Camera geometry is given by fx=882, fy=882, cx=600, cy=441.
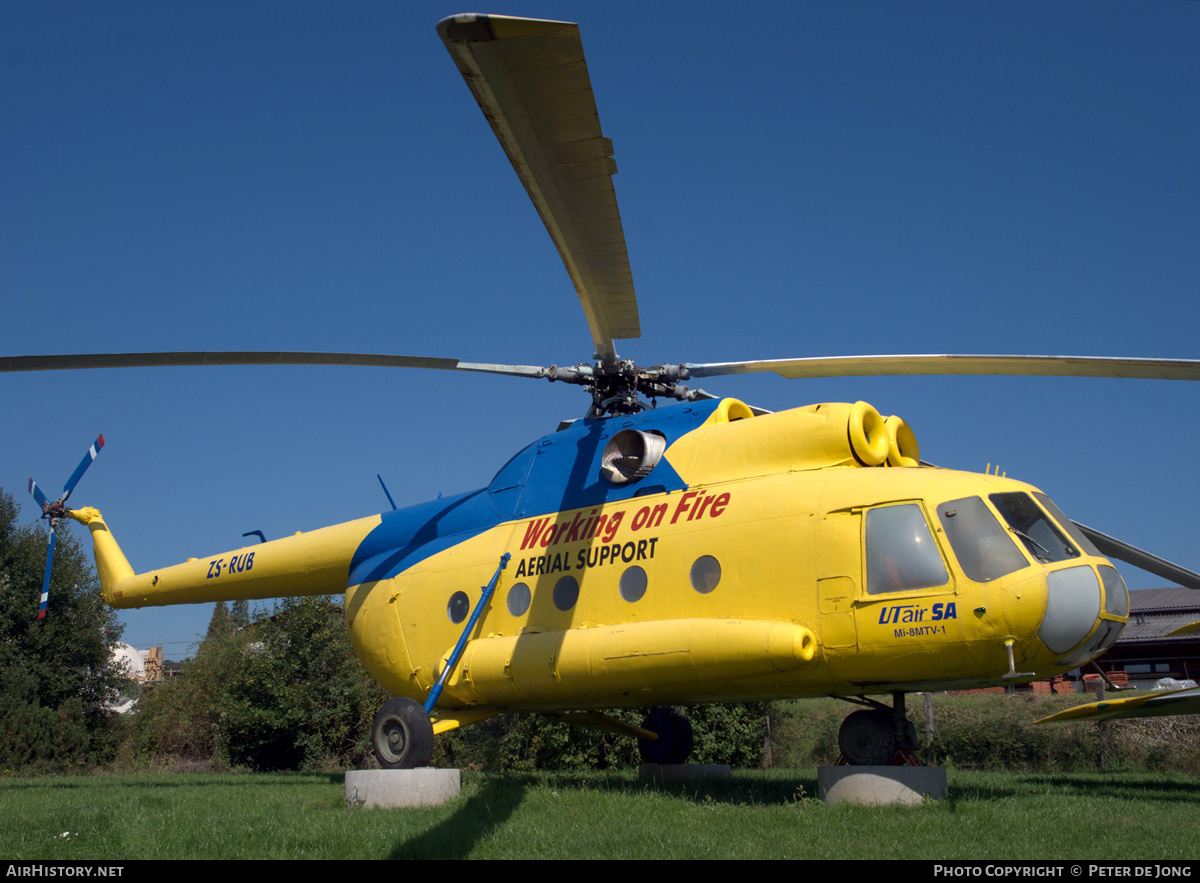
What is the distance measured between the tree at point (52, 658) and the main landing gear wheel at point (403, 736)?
23.4 m

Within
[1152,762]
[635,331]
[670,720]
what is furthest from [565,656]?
[1152,762]

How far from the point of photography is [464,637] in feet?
36.1

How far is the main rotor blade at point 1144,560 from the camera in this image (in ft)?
34.0

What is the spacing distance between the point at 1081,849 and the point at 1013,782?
278 inches

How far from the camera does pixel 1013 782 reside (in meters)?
13.2

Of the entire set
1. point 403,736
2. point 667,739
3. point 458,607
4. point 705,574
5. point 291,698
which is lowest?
point 403,736

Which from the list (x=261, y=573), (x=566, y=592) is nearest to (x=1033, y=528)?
(x=566, y=592)

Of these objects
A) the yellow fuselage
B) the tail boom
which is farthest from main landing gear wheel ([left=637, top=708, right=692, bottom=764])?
the tail boom

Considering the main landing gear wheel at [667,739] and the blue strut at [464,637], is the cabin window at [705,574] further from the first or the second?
the main landing gear wheel at [667,739]

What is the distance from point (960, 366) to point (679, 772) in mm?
7448

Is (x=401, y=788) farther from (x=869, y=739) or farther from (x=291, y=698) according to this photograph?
(x=291, y=698)

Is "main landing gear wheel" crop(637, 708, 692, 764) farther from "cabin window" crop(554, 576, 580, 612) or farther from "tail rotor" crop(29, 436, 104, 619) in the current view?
"tail rotor" crop(29, 436, 104, 619)

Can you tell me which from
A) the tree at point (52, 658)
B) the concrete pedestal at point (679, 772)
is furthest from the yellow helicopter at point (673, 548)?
the tree at point (52, 658)
